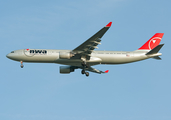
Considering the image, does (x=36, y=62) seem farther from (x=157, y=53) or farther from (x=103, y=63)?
(x=157, y=53)

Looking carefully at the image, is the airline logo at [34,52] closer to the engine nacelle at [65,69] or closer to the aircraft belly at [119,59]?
the engine nacelle at [65,69]

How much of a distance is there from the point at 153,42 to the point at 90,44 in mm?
15478

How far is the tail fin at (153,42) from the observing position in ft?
208

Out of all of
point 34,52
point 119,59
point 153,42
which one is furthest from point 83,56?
point 153,42

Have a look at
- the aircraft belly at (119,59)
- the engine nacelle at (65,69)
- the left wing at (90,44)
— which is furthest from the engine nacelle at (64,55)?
the engine nacelle at (65,69)

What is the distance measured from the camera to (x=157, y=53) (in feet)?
194

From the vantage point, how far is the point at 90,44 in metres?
Result: 55.5

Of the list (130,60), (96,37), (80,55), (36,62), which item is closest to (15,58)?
(36,62)

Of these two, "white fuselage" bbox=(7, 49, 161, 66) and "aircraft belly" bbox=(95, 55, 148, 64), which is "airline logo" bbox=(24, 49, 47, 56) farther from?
"aircraft belly" bbox=(95, 55, 148, 64)

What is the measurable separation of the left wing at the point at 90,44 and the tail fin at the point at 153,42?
12044 mm

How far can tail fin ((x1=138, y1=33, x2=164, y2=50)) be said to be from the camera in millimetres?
63269

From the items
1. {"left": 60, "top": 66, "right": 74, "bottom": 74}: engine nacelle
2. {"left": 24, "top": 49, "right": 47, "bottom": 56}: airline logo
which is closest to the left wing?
{"left": 24, "top": 49, "right": 47, "bottom": 56}: airline logo

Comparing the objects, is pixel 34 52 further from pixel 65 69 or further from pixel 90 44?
pixel 90 44

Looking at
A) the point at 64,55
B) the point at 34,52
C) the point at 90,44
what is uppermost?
the point at 90,44
